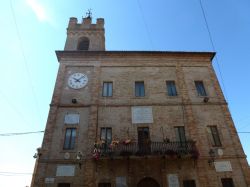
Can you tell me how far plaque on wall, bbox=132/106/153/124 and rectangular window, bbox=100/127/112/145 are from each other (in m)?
2.02

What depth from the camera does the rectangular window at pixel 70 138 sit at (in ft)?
48.5

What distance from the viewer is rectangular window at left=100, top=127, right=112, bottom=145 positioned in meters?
15.1

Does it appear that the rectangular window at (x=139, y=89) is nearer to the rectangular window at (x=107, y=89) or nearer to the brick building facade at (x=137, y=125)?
the brick building facade at (x=137, y=125)

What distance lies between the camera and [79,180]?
532 inches

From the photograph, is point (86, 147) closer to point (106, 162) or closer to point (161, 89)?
point (106, 162)

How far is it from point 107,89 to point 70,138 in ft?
16.6

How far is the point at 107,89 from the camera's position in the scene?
58.0ft

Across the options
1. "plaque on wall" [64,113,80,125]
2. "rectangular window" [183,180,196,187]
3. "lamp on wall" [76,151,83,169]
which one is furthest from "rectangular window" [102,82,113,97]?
"rectangular window" [183,180,196,187]

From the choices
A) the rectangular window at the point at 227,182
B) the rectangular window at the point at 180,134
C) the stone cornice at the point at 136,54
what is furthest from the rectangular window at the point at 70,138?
the rectangular window at the point at 227,182

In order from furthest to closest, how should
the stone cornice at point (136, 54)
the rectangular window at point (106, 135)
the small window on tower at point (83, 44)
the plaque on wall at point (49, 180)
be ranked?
1. the small window on tower at point (83, 44)
2. the stone cornice at point (136, 54)
3. the rectangular window at point (106, 135)
4. the plaque on wall at point (49, 180)

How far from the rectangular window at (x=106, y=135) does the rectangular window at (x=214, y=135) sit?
292 inches

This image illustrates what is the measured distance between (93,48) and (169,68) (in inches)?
299

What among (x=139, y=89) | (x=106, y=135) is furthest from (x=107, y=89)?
(x=106, y=135)

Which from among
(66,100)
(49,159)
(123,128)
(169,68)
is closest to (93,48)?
(66,100)
